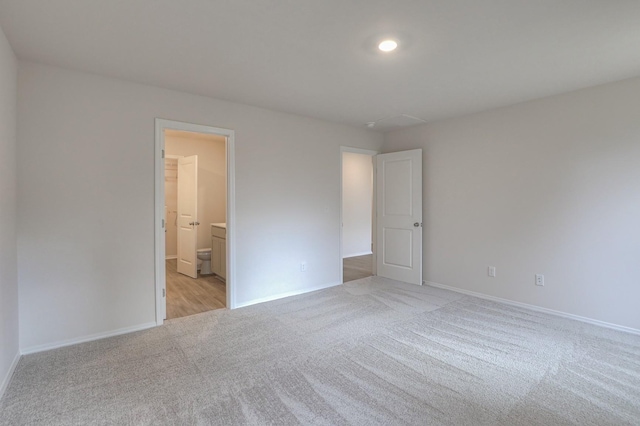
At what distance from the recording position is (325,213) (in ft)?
15.0

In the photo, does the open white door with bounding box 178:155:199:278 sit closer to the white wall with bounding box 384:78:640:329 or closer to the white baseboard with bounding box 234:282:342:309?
the white baseboard with bounding box 234:282:342:309

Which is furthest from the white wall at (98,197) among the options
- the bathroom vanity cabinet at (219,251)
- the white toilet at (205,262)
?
the white toilet at (205,262)

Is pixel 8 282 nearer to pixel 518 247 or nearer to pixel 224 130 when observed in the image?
pixel 224 130

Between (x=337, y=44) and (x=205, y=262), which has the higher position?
(x=337, y=44)

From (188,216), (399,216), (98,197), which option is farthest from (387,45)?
(188,216)

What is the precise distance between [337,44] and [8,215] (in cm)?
273

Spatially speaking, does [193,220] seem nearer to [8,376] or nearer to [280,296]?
[280,296]

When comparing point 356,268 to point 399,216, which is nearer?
point 399,216

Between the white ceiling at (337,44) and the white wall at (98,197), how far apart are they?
0.24m

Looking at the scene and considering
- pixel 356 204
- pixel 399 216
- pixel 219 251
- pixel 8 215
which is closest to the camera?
pixel 8 215

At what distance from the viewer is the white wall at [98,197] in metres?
2.58

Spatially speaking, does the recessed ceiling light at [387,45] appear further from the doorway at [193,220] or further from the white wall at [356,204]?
the white wall at [356,204]

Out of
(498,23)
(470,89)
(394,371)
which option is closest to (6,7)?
(498,23)

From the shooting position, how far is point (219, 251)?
5.01m
